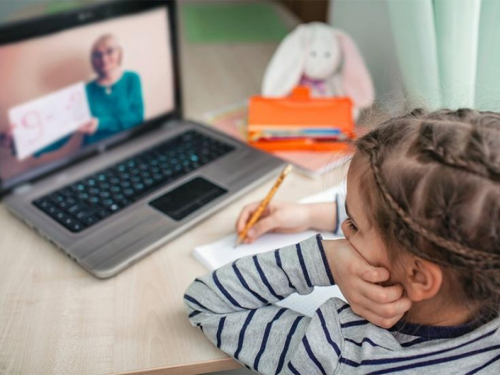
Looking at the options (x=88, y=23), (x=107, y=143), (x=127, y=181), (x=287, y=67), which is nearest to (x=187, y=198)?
(x=127, y=181)

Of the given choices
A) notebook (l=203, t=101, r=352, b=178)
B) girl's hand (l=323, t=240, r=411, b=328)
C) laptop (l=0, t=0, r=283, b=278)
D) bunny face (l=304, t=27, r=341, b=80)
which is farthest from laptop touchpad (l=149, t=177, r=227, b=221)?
bunny face (l=304, t=27, r=341, b=80)

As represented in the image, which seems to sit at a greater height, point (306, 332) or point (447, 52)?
point (447, 52)

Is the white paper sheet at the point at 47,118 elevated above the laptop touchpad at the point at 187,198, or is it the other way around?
the white paper sheet at the point at 47,118

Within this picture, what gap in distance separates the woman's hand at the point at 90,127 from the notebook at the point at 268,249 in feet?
1.02

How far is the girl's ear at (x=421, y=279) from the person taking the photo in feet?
1.65

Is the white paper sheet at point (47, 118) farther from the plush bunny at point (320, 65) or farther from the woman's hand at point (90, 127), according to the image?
the plush bunny at point (320, 65)

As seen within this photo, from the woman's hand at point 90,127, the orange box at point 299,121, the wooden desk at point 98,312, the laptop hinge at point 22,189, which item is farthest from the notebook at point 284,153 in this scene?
the laptop hinge at point 22,189

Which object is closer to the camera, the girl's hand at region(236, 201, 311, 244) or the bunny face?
the girl's hand at region(236, 201, 311, 244)

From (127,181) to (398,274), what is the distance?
47 cm

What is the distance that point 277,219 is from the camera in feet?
2.54

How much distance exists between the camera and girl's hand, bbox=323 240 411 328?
1.81 feet

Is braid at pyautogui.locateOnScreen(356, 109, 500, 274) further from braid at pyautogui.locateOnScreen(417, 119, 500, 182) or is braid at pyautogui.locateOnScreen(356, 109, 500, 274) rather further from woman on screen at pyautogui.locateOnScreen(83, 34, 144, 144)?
woman on screen at pyautogui.locateOnScreen(83, 34, 144, 144)

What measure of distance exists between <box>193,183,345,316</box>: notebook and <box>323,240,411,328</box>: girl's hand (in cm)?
9

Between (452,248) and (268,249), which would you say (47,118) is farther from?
(452,248)
